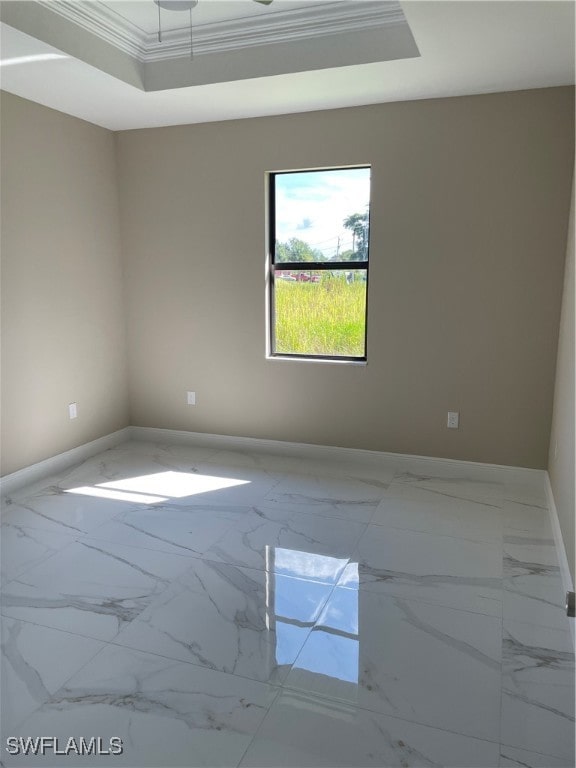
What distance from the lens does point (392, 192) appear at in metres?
3.73

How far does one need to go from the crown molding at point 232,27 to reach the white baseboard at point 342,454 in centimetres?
258

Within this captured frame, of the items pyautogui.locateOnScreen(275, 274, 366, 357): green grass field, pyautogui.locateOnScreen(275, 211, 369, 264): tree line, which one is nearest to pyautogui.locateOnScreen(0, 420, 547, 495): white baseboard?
pyautogui.locateOnScreen(275, 274, 366, 357): green grass field

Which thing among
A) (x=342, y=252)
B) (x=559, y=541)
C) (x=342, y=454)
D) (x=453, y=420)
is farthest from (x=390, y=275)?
(x=559, y=541)

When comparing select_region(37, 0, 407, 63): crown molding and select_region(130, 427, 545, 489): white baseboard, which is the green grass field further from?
select_region(37, 0, 407, 63): crown molding

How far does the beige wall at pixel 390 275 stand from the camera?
3.49 meters

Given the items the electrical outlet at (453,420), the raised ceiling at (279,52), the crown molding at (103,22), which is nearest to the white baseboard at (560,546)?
the electrical outlet at (453,420)

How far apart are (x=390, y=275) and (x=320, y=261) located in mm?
528

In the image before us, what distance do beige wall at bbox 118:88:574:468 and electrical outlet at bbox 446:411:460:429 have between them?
0.04 m

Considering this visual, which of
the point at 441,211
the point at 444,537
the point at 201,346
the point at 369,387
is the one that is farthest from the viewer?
the point at 201,346

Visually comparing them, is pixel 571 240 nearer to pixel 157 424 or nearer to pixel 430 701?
pixel 430 701

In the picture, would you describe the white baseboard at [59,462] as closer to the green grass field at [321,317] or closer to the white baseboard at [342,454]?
the white baseboard at [342,454]

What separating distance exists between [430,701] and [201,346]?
3.11 metres

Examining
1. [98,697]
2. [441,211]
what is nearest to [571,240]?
[441,211]

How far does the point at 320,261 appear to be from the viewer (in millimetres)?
4059
